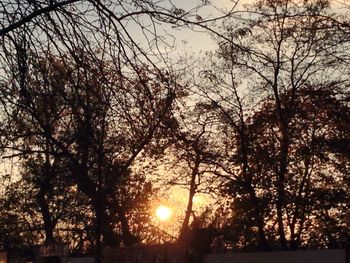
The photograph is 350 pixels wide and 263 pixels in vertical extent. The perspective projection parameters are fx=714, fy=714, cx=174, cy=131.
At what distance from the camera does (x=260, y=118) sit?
83.6 ft

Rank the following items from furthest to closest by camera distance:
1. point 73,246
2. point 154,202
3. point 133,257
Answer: point 73,246, point 154,202, point 133,257

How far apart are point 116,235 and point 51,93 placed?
25.1m

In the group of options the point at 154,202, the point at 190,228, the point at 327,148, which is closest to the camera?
the point at 327,148

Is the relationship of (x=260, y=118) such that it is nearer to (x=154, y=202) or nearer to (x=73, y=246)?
(x=154, y=202)

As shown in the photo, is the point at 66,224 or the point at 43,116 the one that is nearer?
the point at 43,116

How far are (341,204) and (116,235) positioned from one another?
387 inches

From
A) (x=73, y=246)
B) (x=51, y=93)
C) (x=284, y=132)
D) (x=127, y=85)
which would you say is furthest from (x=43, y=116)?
(x=73, y=246)

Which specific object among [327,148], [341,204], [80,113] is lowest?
[80,113]

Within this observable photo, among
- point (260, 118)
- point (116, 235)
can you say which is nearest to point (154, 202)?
point (116, 235)

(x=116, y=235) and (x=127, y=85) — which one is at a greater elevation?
(x=116, y=235)

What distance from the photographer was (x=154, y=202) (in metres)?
32.2

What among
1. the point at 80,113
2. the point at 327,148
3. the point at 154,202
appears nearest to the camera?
the point at 80,113

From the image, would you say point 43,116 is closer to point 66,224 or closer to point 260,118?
point 260,118

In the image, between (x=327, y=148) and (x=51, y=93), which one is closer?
(x=51, y=93)
